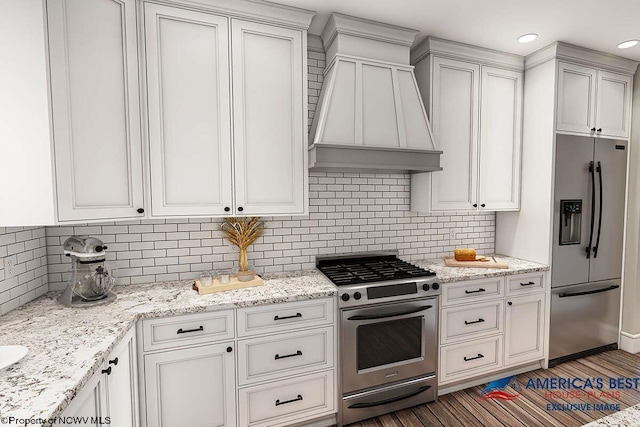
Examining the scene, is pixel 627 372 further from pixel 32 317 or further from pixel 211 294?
pixel 32 317

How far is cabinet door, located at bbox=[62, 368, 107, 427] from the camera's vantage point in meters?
1.09

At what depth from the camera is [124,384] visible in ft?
5.07

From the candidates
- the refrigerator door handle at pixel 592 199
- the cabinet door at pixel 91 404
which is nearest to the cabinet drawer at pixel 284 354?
the cabinet door at pixel 91 404

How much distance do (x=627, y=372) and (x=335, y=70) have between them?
3564mm

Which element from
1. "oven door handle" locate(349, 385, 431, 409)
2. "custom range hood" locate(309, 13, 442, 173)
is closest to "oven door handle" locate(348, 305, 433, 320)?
"oven door handle" locate(349, 385, 431, 409)

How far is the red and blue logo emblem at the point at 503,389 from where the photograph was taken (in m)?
2.52

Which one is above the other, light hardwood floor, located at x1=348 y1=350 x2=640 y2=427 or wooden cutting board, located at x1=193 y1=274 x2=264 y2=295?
wooden cutting board, located at x1=193 y1=274 x2=264 y2=295

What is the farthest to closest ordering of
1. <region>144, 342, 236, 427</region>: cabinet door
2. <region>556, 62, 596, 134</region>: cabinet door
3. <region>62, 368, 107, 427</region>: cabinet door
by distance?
<region>556, 62, 596, 134</region>: cabinet door → <region>144, 342, 236, 427</region>: cabinet door → <region>62, 368, 107, 427</region>: cabinet door

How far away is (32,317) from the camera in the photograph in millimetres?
1610

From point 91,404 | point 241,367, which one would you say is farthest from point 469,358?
point 91,404

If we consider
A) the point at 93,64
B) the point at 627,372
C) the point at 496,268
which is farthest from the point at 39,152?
the point at 627,372

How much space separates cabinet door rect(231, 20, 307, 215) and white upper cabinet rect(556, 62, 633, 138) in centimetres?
228

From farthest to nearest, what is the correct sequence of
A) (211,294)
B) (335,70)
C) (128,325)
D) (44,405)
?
(335,70) < (211,294) < (128,325) < (44,405)

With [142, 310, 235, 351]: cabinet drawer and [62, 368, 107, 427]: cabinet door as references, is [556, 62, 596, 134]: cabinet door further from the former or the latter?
[62, 368, 107, 427]: cabinet door
